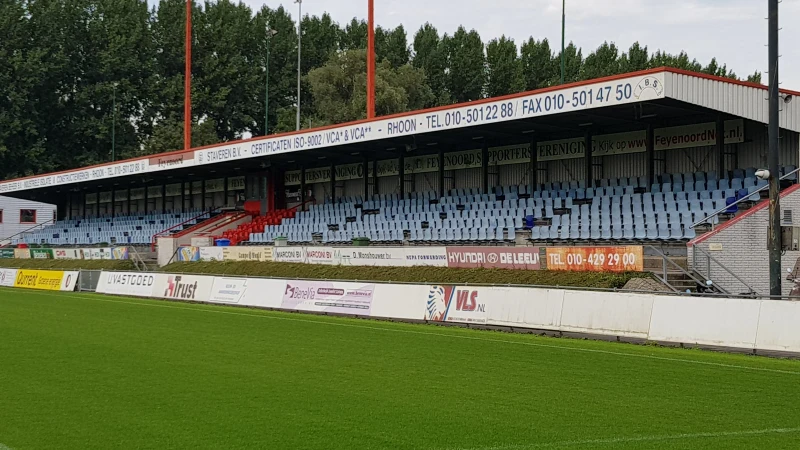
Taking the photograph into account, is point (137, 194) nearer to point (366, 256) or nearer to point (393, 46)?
point (393, 46)

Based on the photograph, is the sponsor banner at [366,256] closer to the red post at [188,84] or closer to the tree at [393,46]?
the red post at [188,84]

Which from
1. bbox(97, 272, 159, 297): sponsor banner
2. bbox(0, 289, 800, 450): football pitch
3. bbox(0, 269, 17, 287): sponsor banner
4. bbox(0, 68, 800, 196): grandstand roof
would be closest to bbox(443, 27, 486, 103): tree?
bbox(0, 68, 800, 196): grandstand roof

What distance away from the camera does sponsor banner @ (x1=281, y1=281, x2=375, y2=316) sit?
86.1 feet

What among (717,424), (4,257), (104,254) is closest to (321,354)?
(717,424)

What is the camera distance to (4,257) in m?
56.7

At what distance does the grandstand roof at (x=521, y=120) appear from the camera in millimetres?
26984

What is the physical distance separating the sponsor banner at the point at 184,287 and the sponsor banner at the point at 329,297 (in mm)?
4832

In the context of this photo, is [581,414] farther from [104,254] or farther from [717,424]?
[104,254]

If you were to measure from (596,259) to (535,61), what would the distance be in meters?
67.2

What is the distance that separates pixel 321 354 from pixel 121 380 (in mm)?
4379

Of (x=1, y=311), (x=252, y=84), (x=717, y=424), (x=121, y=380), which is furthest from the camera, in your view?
(x=252, y=84)

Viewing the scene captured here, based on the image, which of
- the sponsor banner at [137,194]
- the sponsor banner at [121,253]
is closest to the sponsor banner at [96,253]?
the sponsor banner at [121,253]

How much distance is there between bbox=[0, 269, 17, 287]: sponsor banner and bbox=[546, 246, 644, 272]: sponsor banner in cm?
2915

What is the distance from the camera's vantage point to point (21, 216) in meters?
75.0
